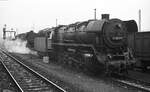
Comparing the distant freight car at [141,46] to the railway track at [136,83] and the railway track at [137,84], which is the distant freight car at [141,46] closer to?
the railway track at [136,83]

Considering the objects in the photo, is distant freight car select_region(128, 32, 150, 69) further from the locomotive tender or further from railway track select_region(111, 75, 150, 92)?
railway track select_region(111, 75, 150, 92)

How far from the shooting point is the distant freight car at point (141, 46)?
1426 cm

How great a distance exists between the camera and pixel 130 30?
50.8ft

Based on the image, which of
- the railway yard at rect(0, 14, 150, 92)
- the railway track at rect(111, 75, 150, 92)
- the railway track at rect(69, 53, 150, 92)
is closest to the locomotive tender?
the railway yard at rect(0, 14, 150, 92)

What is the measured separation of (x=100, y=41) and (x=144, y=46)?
3.42 meters

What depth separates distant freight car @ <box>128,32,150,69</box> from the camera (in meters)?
14.3

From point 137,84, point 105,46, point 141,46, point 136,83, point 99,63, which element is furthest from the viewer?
point 141,46

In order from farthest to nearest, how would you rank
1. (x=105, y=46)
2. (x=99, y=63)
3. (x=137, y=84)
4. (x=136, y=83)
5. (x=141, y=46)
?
(x=141, y=46)
(x=105, y=46)
(x=99, y=63)
(x=136, y=83)
(x=137, y=84)

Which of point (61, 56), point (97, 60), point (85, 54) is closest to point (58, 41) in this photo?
point (61, 56)

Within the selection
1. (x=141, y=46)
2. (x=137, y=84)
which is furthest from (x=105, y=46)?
(x=141, y=46)

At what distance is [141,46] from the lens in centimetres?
1473

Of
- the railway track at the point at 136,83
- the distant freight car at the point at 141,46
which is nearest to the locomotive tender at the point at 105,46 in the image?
the railway track at the point at 136,83

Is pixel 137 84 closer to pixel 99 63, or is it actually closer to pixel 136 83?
pixel 136 83

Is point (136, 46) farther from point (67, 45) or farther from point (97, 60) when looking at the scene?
point (67, 45)
